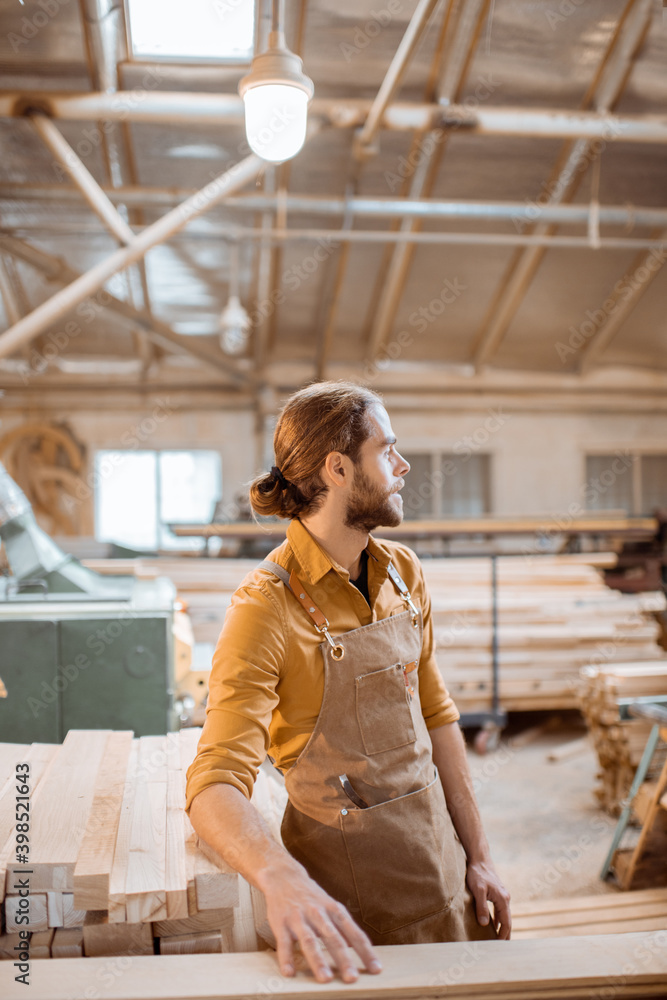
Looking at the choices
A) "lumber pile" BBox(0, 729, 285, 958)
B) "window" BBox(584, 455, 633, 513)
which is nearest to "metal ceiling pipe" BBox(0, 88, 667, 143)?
"lumber pile" BBox(0, 729, 285, 958)

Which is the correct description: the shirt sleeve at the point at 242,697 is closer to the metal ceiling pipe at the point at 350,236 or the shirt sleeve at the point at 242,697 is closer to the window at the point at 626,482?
the metal ceiling pipe at the point at 350,236

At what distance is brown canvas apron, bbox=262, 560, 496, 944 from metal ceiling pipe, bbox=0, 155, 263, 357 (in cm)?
449

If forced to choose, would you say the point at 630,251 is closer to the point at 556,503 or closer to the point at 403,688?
the point at 556,503

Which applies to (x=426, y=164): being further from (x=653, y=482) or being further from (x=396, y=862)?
(x=396, y=862)

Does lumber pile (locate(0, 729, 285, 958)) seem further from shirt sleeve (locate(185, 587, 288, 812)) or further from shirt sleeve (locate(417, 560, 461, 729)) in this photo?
shirt sleeve (locate(417, 560, 461, 729))

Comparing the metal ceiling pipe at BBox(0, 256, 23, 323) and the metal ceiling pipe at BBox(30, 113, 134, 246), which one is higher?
the metal ceiling pipe at BBox(0, 256, 23, 323)

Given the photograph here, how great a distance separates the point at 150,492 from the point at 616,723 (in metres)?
8.31

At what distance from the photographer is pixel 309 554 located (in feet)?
5.86

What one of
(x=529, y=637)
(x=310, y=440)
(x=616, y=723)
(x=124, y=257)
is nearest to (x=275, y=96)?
(x=310, y=440)

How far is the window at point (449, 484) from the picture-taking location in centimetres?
1122

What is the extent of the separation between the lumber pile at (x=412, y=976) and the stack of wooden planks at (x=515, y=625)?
385 cm

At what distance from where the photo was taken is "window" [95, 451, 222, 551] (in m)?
11.0

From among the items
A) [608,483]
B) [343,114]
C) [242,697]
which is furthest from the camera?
[608,483]

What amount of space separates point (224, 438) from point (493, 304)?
14.0 feet
